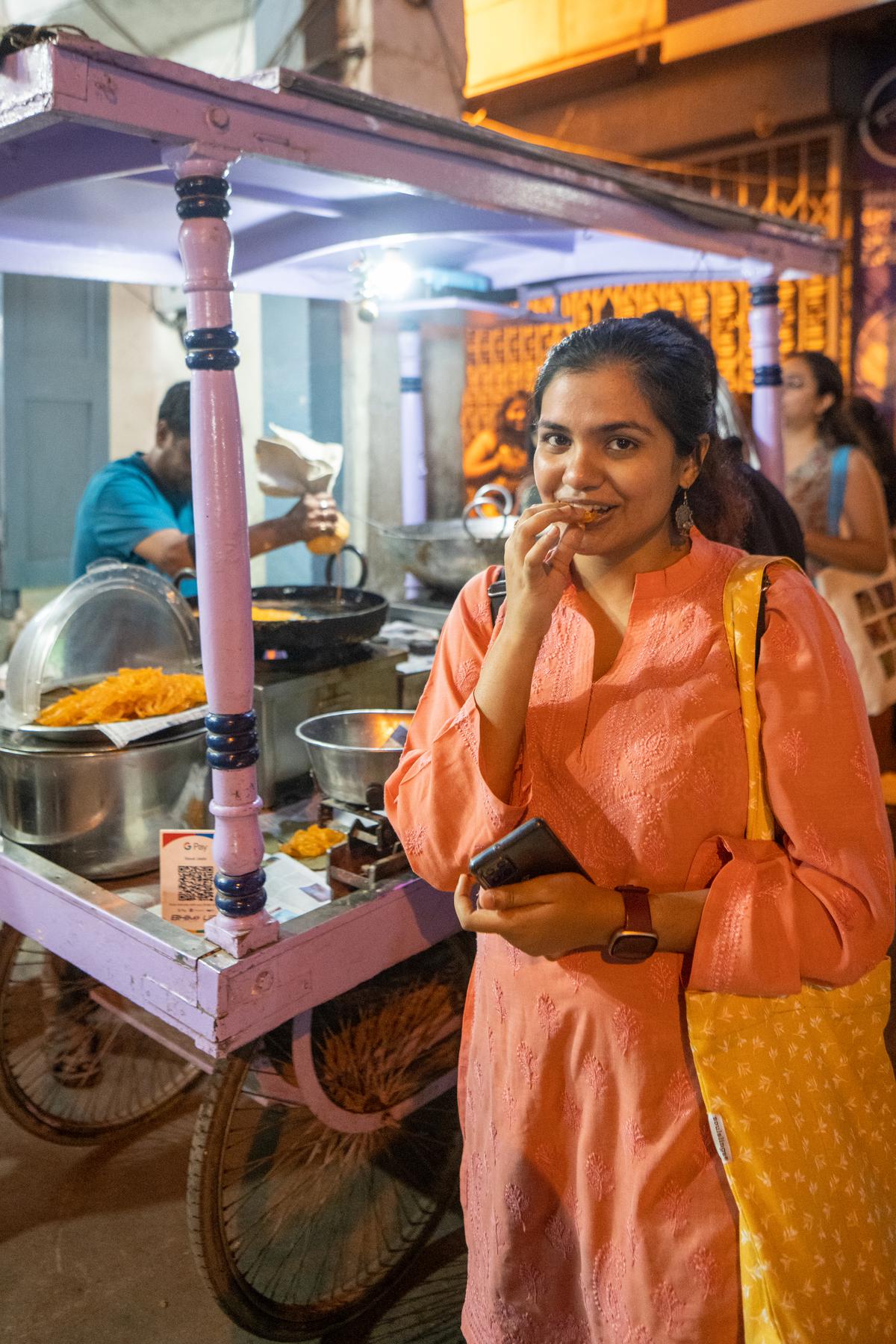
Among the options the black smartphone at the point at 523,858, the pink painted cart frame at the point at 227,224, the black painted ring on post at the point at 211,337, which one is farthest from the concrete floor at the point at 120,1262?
the black painted ring on post at the point at 211,337

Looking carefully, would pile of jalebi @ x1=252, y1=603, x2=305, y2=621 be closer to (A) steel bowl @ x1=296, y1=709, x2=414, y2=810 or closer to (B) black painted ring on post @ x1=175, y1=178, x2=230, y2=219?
(A) steel bowl @ x1=296, y1=709, x2=414, y2=810

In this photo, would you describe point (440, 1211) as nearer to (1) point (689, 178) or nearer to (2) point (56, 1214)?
(2) point (56, 1214)

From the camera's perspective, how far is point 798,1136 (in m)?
1.52

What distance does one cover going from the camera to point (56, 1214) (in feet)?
10.3

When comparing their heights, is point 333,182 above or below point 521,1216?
above

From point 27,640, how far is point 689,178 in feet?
21.7

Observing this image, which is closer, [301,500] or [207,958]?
[207,958]

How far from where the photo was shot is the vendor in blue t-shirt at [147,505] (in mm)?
3889

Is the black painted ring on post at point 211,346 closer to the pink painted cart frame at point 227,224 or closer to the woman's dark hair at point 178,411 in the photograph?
the pink painted cart frame at point 227,224

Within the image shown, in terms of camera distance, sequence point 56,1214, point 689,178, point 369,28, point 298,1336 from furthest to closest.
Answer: point 689,178 < point 369,28 < point 56,1214 < point 298,1336

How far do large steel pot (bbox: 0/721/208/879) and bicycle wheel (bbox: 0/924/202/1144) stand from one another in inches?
26.1

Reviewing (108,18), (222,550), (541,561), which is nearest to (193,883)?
(222,550)

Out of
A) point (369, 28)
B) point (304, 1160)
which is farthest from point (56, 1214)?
point (369, 28)

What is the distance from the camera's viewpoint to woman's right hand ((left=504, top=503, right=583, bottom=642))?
156cm
